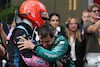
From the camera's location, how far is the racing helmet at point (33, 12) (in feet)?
9.67

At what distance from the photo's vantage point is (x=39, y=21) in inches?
120

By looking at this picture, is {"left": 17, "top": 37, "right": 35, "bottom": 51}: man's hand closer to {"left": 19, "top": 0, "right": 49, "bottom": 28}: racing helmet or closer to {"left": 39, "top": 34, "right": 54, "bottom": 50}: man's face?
{"left": 39, "top": 34, "right": 54, "bottom": 50}: man's face

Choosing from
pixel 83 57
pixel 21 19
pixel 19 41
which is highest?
pixel 21 19

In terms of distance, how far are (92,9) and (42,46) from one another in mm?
2840

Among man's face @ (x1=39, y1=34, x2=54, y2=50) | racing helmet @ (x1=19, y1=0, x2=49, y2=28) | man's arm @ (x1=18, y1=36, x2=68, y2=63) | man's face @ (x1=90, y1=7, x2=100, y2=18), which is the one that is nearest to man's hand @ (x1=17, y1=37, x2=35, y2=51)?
man's arm @ (x1=18, y1=36, x2=68, y2=63)

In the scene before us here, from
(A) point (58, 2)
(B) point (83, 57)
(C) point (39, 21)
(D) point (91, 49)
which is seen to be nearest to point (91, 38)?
(D) point (91, 49)

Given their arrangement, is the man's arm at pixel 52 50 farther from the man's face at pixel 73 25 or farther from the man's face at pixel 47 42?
the man's face at pixel 73 25

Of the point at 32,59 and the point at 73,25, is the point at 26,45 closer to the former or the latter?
the point at 32,59

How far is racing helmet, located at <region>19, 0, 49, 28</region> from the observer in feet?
9.67

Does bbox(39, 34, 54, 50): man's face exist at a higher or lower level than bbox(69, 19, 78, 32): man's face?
higher

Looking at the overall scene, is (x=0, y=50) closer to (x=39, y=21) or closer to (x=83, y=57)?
(x=39, y=21)

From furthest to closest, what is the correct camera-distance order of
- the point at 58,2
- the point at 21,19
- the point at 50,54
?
the point at 58,2 < the point at 21,19 < the point at 50,54

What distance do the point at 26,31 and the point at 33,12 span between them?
1.06ft

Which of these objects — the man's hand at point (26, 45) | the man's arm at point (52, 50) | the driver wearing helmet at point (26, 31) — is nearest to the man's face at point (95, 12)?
the driver wearing helmet at point (26, 31)
